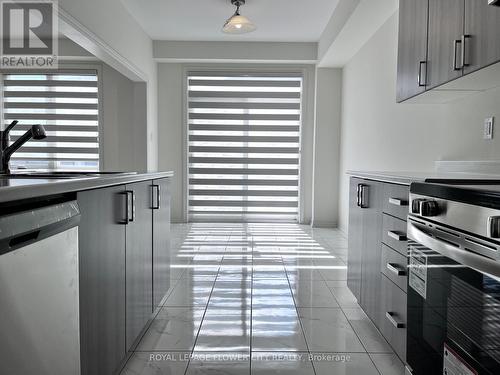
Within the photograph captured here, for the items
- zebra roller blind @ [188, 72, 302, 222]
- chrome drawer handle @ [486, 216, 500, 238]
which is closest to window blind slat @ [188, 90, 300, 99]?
zebra roller blind @ [188, 72, 302, 222]

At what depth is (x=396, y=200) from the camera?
1.88 metres

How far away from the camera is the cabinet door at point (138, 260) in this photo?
1.86 m

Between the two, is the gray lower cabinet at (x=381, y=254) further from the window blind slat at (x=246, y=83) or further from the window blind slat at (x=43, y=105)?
the window blind slat at (x=43, y=105)

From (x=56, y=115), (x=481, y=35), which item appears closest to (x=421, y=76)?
(x=481, y=35)

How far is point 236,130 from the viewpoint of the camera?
6531mm

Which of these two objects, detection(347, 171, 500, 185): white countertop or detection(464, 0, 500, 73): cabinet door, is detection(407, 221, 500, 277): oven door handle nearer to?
detection(347, 171, 500, 185): white countertop

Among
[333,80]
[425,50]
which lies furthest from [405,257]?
[333,80]

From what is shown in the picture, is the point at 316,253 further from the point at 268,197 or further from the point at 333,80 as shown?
the point at 333,80

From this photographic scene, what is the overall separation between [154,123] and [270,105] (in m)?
1.93

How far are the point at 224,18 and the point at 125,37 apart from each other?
4.25ft

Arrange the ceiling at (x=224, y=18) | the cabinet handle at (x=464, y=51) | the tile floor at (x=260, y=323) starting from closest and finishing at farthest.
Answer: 1. the cabinet handle at (x=464, y=51)
2. the tile floor at (x=260, y=323)
3. the ceiling at (x=224, y=18)

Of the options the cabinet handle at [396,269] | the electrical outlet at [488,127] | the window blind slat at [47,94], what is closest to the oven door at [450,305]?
the cabinet handle at [396,269]

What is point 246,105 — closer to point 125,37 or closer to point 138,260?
point 125,37

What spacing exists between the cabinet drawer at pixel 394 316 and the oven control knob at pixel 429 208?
1.86ft
